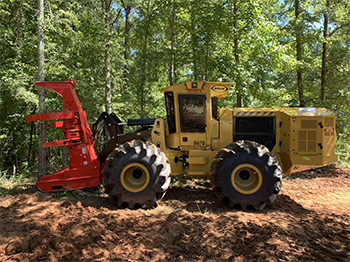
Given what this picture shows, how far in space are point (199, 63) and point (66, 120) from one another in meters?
5.66

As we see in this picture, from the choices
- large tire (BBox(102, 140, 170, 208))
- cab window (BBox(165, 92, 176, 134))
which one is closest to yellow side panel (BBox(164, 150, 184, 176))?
cab window (BBox(165, 92, 176, 134))

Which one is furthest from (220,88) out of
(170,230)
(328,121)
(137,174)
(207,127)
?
(170,230)

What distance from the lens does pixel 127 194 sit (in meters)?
5.44

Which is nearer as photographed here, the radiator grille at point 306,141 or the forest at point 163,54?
the radiator grille at point 306,141

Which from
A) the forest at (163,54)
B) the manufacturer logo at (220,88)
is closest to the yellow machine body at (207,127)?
the manufacturer logo at (220,88)

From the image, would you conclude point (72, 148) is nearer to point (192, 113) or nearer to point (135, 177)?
point (135, 177)

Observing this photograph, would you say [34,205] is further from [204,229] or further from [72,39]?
[72,39]

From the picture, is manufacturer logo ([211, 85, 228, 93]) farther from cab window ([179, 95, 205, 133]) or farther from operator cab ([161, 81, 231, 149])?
cab window ([179, 95, 205, 133])

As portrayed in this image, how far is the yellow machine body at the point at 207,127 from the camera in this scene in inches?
242

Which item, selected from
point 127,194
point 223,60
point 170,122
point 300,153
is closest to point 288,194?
point 300,153

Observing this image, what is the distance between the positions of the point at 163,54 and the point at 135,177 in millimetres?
6878

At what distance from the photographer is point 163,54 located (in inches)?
432

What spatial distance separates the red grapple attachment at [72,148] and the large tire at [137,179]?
826mm

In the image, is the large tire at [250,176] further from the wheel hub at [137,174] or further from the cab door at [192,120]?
the wheel hub at [137,174]
